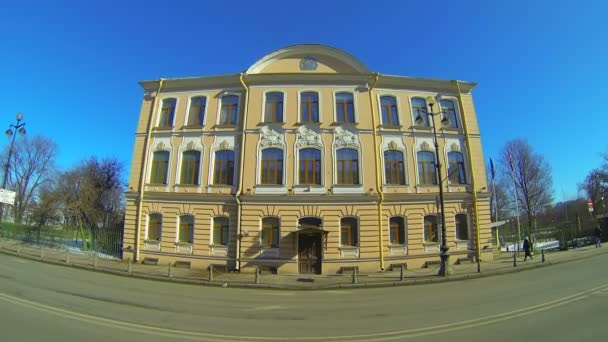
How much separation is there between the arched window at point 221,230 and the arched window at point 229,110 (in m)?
A: 6.82

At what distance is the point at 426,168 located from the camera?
21453 mm

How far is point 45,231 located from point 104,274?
1596cm

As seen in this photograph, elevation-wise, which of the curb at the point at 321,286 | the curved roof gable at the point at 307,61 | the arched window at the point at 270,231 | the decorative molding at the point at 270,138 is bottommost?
the curb at the point at 321,286

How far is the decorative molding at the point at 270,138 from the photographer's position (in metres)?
20.8

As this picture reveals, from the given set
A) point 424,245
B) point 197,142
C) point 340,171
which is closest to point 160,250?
point 197,142

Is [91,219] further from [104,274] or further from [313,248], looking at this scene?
[313,248]

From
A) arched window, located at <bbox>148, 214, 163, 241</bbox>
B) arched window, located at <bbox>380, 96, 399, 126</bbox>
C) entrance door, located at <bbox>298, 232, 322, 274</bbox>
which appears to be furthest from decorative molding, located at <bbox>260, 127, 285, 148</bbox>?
arched window, located at <bbox>148, 214, 163, 241</bbox>

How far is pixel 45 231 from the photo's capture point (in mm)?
27328

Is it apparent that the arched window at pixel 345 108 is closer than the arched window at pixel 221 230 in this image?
No

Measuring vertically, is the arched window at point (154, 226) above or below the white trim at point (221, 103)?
below

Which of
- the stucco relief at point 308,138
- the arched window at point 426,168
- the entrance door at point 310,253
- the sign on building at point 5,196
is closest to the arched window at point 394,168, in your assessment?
the arched window at point 426,168

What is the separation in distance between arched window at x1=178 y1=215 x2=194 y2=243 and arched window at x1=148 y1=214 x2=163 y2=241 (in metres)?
1.57

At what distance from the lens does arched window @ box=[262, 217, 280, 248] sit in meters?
19.8

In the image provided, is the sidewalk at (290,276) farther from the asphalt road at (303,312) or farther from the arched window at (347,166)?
the arched window at (347,166)
